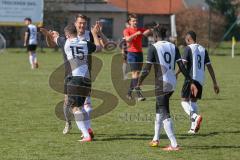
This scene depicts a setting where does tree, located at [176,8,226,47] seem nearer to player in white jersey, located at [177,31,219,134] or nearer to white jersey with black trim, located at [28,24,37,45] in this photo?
white jersey with black trim, located at [28,24,37,45]

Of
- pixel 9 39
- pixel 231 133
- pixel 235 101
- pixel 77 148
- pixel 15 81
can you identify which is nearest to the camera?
pixel 77 148

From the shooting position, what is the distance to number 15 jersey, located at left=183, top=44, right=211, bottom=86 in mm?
11242

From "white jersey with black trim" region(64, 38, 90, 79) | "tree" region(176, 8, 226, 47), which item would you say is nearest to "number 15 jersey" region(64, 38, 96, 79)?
"white jersey with black trim" region(64, 38, 90, 79)

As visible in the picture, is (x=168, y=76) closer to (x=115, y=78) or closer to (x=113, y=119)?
(x=113, y=119)

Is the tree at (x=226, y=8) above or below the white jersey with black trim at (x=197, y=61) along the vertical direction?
above

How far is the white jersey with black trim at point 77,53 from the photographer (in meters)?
10.1

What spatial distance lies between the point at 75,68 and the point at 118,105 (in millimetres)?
5126

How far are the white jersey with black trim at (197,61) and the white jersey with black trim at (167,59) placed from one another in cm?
163

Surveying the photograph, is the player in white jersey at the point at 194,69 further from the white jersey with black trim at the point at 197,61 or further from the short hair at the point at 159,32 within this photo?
the short hair at the point at 159,32

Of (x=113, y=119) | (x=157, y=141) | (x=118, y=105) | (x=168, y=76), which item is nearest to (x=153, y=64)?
(x=168, y=76)

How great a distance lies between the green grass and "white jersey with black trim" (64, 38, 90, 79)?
1.16 m

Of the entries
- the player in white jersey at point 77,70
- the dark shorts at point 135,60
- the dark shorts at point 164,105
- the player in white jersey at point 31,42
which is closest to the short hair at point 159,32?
the dark shorts at point 164,105

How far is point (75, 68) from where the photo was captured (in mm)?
10164

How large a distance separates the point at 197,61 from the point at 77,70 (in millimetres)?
2427
